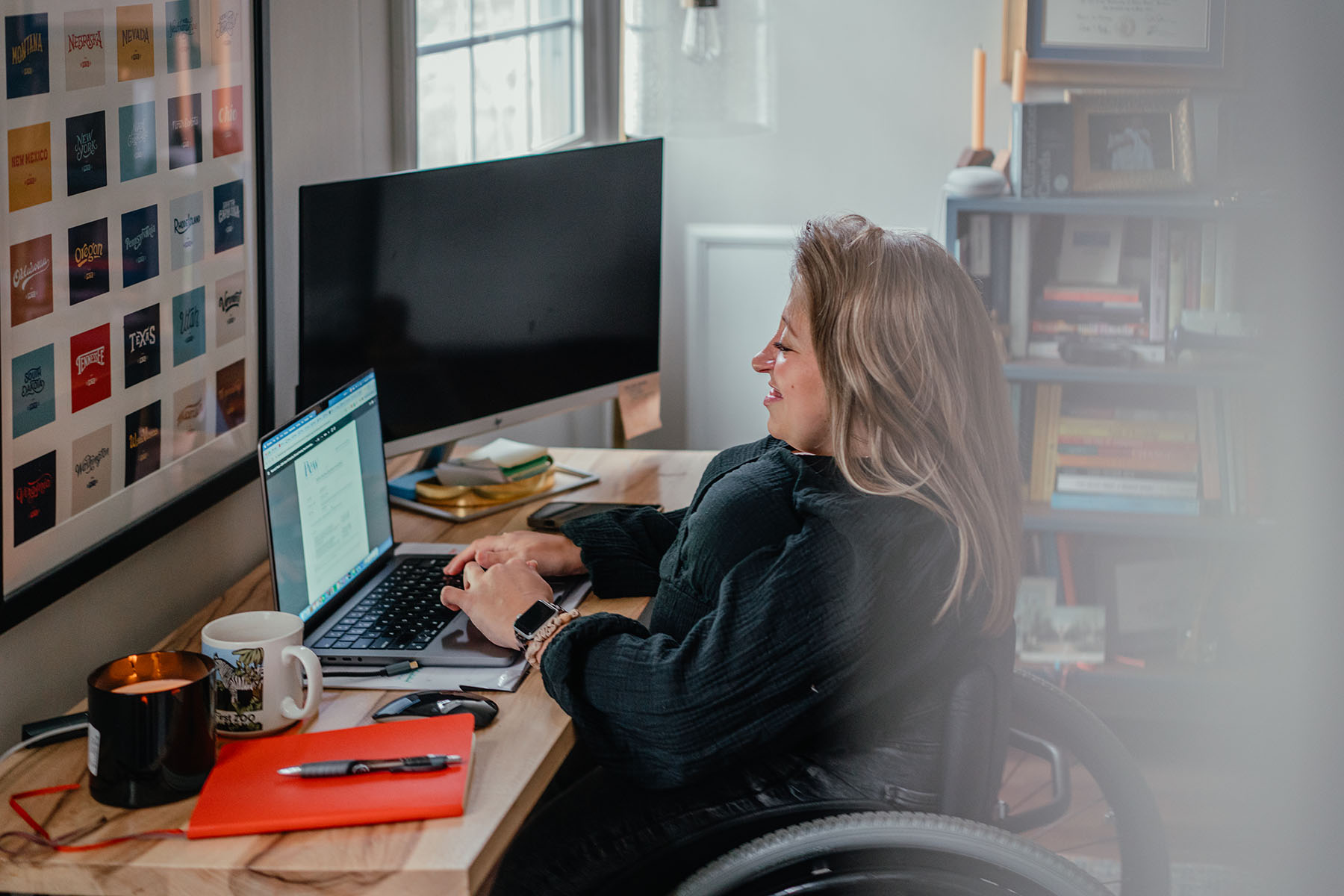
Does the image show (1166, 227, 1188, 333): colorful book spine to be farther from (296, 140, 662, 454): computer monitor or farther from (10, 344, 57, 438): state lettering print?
(10, 344, 57, 438): state lettering print

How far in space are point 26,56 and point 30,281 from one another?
170 mm

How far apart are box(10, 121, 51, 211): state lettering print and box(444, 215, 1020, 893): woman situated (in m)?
0.54

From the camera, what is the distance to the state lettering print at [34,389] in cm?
94

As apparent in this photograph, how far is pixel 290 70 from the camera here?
4.69 feet

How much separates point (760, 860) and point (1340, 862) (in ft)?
1.91

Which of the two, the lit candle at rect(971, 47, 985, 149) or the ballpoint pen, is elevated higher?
the lit candle at rect(971, 47, 985, 149)

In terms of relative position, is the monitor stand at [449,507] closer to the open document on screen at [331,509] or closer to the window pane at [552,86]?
the open document on screen at [331,509]

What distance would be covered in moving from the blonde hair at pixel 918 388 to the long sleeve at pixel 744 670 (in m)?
0.08

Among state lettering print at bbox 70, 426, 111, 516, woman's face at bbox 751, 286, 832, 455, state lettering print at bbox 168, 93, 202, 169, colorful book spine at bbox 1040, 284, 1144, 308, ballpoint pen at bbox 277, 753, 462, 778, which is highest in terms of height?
state lettering print at bbox 168, 93, 202, 169

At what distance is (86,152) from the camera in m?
1.00

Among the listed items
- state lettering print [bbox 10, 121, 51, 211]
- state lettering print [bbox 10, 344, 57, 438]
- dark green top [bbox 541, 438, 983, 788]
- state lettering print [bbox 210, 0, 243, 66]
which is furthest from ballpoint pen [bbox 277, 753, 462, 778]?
state lettering print [bbox 210, 0, 243, 66]

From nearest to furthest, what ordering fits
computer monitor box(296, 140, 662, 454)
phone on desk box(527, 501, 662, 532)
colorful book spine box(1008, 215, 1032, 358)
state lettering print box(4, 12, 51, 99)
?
state lettering print box(4, 12, 51, 99) → computer monitor box(296, 140, 662, 454) → phone on desk box(527, 501, 662, 532) → colorful book spine box(1008, 215, 1032, 358)

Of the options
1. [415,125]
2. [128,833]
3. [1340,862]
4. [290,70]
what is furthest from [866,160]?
[1340,862]

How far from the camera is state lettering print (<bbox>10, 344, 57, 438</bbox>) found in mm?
939
